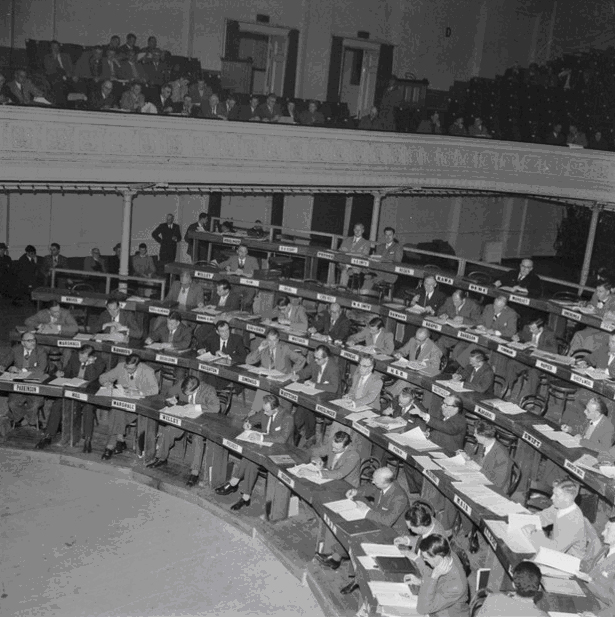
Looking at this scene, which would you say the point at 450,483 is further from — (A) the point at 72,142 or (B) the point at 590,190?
(B) the point at 590,190

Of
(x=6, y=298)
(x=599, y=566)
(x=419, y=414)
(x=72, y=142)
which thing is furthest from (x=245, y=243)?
(x=599, y=566)

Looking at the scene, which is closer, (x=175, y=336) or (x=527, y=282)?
(x=175, y=336)

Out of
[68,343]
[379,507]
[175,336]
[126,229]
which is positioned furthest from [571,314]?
[126,229]

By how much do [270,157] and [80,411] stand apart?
7.05 metres

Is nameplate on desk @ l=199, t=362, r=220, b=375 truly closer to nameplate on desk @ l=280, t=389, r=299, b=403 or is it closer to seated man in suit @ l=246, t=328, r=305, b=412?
seated man in suit @ l=246, t=328, r=305, b=412

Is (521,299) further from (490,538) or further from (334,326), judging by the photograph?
(490,538)

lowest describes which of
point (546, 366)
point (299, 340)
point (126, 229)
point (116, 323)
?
point (116, 323)

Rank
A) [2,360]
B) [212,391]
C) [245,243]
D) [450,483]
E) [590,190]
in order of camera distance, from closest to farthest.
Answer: [450,483] → [212,391] → [2,360] → [245,243] → [590,190]

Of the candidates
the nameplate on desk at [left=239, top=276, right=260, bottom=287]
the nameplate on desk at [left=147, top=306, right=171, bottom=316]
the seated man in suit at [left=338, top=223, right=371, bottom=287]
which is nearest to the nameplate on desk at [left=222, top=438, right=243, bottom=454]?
the nameplate on desk at [left=147, top=306, right=171, bottom=316]

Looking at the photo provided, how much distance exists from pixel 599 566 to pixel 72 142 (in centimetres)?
1078

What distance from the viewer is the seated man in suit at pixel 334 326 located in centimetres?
1260

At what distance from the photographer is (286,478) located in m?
→ 9.05

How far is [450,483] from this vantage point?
8.55m

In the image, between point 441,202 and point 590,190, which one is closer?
point 590,190
